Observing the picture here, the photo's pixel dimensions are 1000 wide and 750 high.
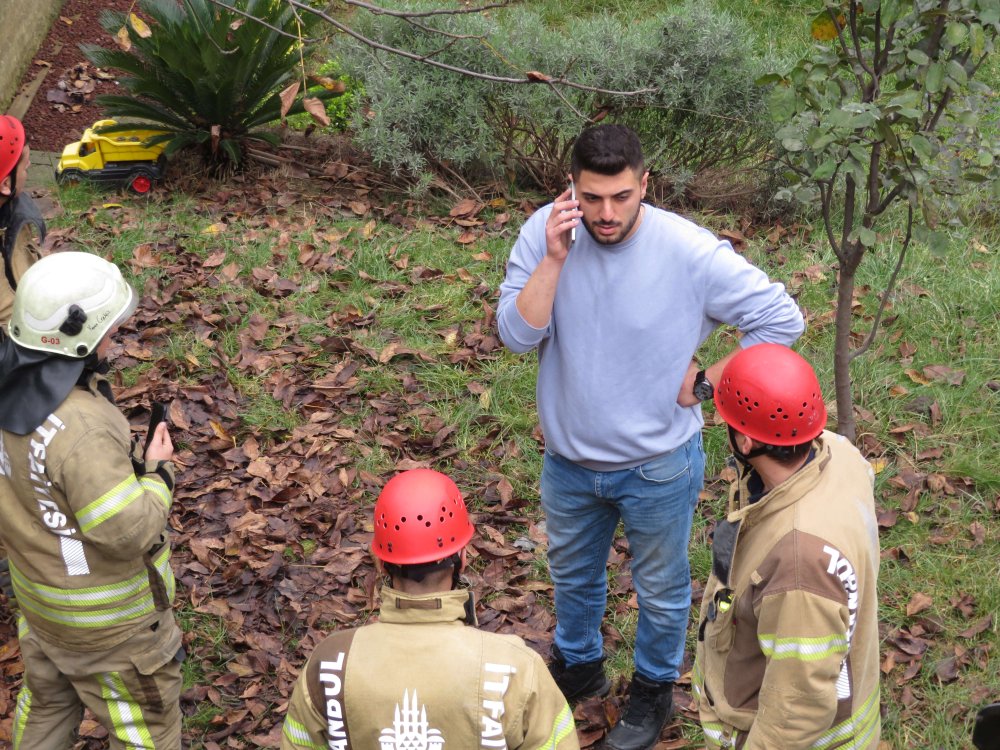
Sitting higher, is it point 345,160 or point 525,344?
point 525,344

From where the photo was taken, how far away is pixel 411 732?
8.15 feet

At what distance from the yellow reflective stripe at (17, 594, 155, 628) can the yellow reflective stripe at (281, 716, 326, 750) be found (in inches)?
40.1

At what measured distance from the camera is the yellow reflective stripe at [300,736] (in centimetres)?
264

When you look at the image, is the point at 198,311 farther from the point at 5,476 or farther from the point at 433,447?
the point at 5,476

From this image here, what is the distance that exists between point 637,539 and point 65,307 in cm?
209

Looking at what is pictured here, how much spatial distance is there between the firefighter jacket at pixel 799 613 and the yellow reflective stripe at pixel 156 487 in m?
1.75

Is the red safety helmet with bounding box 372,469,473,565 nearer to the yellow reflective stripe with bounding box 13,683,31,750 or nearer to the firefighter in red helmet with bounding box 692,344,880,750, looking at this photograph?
the firefighter in red helmet with bounding box 692,344,880,750

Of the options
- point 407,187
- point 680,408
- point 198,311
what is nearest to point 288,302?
point 198,311

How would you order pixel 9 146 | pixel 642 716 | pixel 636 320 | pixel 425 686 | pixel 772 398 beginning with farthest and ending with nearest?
pixel 9 146
pixel 642 716
pixel 636 320
pixel 772 398
pixel 425 686

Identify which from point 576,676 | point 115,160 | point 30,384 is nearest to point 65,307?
point 30,384

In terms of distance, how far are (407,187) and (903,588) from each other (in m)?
4.77

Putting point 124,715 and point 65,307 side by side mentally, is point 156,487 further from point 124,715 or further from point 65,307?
point 124,715

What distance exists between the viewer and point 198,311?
6.61 meters

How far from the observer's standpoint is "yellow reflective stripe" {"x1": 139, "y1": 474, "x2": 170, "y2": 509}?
3303mm
